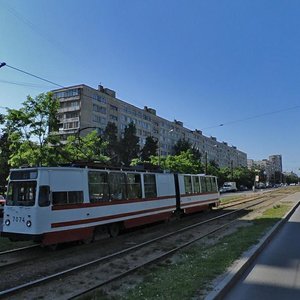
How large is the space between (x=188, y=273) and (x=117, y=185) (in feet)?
28.8

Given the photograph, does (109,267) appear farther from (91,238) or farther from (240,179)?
(240,179)

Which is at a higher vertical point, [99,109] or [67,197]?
[99,109]

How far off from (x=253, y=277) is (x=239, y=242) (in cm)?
413

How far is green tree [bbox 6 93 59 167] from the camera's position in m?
29.6

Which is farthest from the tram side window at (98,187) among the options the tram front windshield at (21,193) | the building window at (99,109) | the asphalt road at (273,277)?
Result: the building window at (99,109)

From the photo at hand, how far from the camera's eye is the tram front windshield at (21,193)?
13156mm

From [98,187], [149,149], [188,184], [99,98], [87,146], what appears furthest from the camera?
[149,149]

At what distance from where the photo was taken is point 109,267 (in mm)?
10492

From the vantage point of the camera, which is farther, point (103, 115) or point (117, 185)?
point (103, 115)

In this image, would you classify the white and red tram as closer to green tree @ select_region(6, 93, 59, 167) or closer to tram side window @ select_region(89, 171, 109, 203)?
tram side window @ select_region(89, 171, 109, 203)

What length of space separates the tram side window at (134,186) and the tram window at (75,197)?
384 centimetres

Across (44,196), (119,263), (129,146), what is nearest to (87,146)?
(44,196)

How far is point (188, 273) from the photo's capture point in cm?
859

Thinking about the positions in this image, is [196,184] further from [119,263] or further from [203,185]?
[119,263]
